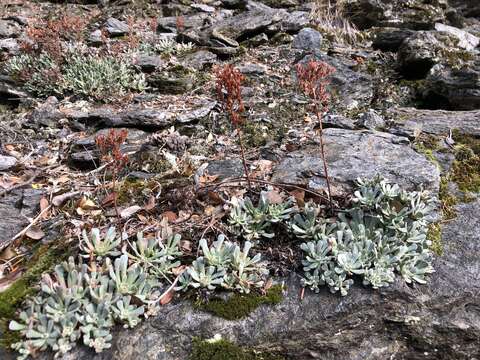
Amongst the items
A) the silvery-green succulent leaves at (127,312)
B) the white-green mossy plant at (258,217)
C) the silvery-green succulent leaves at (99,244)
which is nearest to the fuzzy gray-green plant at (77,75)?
the silvery-green succulent leaves at (99,244)

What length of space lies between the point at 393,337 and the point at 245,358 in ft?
3.08

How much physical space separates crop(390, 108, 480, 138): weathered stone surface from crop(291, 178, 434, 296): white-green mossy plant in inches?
62.0

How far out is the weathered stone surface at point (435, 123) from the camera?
174 inches

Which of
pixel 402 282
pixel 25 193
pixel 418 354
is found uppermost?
pixel 402 282

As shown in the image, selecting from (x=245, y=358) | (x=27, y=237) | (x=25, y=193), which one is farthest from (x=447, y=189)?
(x=25, y=193)

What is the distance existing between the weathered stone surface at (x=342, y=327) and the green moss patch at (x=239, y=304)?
0.12 ft

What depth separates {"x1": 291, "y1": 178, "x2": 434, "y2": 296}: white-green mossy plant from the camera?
8.93 ft

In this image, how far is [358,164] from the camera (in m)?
3.67

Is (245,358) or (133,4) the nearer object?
(245,358)

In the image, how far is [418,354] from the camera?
2.55 metres

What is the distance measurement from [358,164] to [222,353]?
202 cm

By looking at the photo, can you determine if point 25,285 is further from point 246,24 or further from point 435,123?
point 246,24

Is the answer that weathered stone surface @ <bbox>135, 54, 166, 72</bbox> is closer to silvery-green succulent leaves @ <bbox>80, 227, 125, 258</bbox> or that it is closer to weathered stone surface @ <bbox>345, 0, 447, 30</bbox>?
weathered stone surface @ <bbox>345, 0, 447, 30</bbox>

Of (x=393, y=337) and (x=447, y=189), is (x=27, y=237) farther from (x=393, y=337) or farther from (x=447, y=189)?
(x=447, y=189)
